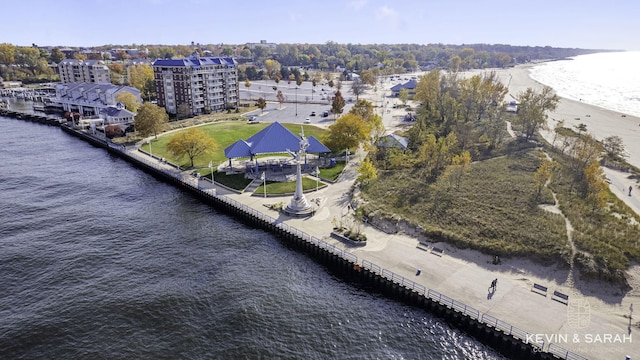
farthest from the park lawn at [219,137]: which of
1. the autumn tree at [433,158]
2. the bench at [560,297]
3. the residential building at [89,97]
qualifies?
the bench at [560,297]

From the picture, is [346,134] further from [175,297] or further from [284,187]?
[175,297]

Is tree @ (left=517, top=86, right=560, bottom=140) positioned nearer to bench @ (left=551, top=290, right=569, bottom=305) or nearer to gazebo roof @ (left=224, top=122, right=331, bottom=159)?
gazebo roof @ (left=224, top=122, right=331, bottom=159)

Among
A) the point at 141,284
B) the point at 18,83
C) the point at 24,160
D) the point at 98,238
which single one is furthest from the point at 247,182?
the point at 18,83

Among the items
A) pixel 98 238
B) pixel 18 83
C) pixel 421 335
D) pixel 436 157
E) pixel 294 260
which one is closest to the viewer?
pixel 421 335

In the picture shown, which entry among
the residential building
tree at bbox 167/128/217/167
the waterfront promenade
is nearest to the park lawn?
tree at bbox 167/128/217/167

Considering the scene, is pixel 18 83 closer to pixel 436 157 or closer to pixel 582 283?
pixel 436 157

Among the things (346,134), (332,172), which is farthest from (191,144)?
(346,134)

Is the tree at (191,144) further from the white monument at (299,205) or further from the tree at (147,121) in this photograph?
the white monument at (299,205)
